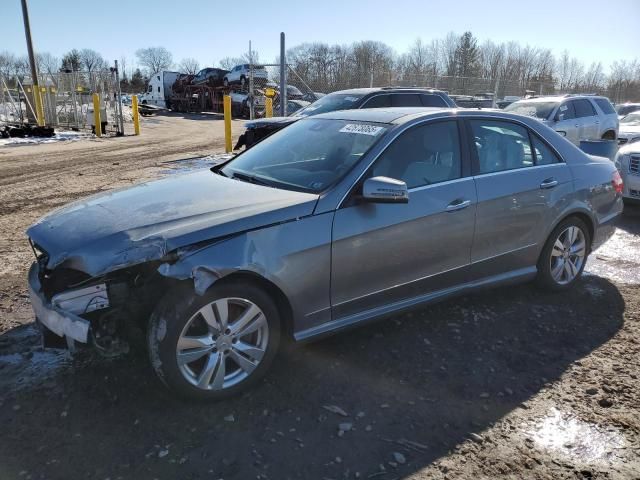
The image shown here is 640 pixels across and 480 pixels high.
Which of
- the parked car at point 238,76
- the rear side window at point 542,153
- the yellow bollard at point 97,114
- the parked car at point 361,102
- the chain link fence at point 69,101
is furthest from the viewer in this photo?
the parked car at point 238,76

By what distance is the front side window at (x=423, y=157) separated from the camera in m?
3.53

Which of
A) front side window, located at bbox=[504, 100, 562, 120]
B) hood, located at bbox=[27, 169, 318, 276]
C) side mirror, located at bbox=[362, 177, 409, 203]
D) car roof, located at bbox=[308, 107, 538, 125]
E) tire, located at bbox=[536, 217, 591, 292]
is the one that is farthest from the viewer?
front side window, located at bbox=[504, 100, 562, 120]

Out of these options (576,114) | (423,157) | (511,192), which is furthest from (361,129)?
(576,114)

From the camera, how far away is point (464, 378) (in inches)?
129

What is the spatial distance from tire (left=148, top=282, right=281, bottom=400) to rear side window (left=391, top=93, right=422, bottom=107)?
807cm

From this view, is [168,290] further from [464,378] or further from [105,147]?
[105,147]

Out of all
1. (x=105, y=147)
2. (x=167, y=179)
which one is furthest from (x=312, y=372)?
(x=105, y=147)

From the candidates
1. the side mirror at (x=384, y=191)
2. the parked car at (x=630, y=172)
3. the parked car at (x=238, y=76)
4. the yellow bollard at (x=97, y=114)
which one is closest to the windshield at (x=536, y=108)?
the parked car at (x=630, y=172)

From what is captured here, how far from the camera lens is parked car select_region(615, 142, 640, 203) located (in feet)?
25.4

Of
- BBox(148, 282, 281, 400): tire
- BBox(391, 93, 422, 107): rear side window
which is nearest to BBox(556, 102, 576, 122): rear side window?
BBox(391, 93, 422, 107): rear side window

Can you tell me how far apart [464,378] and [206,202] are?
6.52 ft

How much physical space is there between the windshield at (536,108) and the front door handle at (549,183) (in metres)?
7.47

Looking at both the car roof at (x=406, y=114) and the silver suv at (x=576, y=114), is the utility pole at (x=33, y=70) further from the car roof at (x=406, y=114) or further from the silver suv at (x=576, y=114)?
the car roof at (x=406, y=114)

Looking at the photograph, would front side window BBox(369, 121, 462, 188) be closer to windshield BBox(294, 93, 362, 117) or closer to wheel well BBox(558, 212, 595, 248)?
wheel well BBox(558, 212, 595, 248)
